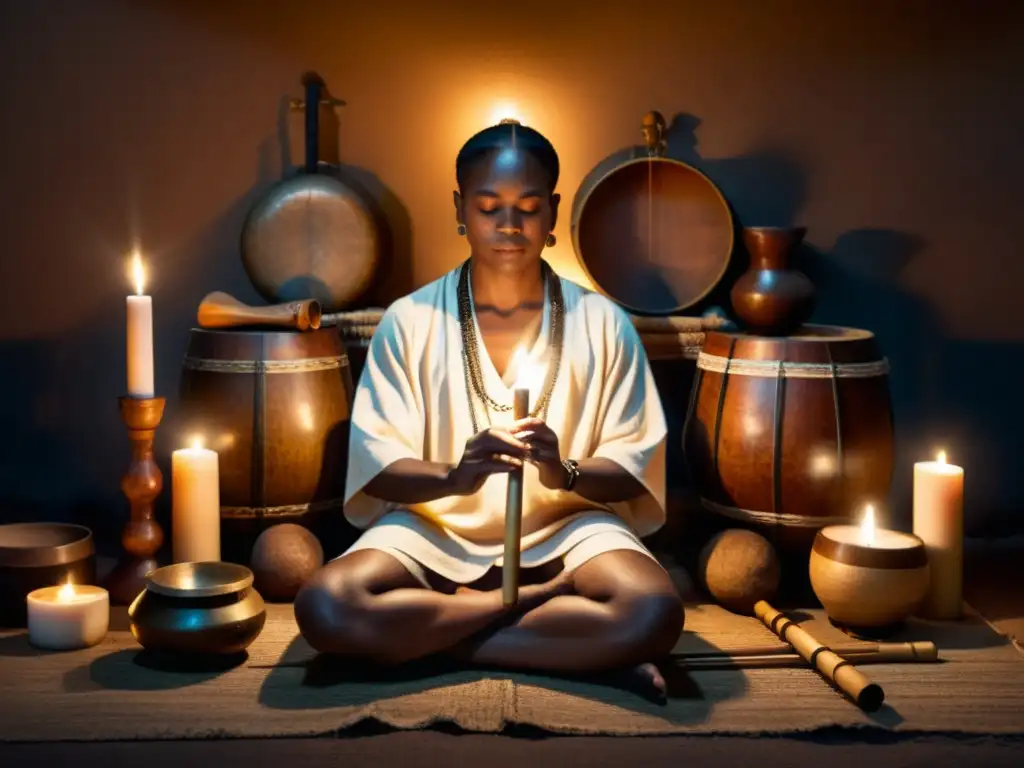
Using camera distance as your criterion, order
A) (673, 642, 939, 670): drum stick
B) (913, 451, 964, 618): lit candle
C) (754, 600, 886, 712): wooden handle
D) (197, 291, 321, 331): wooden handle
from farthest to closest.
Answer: (197, 291, 321, 331): wooden handle < (913, 451, 964, 618): lit candle < (673, 642, 939, 670): drum stick < (754, 600, 886, 712): wooden handle

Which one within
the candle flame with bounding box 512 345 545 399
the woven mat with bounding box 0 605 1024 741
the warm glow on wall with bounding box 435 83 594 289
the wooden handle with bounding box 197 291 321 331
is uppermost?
the warm glow on wall with bounding box 435 83 594 289

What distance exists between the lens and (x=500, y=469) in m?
3.00

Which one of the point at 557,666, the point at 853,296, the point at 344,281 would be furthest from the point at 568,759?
the point at 853,296

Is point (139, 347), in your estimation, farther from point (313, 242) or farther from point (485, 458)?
point (485, 458)

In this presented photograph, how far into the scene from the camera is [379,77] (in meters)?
4.28

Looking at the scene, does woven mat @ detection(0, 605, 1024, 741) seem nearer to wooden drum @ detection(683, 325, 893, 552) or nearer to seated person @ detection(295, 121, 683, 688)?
seated person @ detection(295, 121, 683, 688)

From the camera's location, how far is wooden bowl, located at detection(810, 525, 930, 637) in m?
3.28

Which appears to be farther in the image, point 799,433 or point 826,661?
point 799,433

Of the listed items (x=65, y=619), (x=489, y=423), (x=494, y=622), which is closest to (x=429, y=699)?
(x=494, y=622)

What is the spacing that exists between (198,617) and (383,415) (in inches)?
28.1

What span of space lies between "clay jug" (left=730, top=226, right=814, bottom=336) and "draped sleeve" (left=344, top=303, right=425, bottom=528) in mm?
1130

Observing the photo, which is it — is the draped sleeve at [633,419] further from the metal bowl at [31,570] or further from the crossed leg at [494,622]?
the metal bowl at [31,570]

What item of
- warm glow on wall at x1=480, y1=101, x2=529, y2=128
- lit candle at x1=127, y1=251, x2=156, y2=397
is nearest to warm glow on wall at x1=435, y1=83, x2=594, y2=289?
warm glow on wall at x1=480, y1=101, x2=529, y2=128

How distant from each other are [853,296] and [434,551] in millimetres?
1943
